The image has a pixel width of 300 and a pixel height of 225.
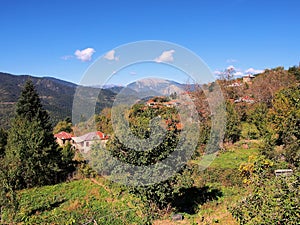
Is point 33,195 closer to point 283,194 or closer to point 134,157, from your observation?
point 134,157

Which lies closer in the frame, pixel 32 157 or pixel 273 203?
pixel 273 203

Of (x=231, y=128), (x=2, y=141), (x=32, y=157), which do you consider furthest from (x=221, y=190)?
(x=2, y=141)

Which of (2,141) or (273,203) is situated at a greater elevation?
(273,203)

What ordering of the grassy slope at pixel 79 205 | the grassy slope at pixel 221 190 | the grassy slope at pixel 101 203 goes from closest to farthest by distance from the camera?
the grassy slope at pixel 221 190 < the grassy slope at pixel 101 203 < the grassy slope at pixel 79 205

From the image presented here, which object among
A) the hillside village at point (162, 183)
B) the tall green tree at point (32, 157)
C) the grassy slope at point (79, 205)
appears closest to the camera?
the hillside village at point (162, 183)

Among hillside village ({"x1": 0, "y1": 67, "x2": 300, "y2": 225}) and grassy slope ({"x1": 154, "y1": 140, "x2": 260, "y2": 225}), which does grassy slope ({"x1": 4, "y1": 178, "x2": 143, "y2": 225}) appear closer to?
hillside village ({"x1": 0, "y1": 67, "x2": 300, "y2": 225})

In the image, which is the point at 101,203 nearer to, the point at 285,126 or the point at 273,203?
the point at 273,203

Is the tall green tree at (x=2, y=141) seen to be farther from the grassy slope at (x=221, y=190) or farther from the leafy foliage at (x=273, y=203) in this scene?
the leafy foliage at (x=273, y=203)

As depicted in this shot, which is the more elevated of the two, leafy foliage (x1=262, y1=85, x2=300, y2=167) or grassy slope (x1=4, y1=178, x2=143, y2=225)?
leafy foliage (x1=262, y1=85, x2=300, y2=167)

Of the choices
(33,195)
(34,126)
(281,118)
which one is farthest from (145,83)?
(281,118)

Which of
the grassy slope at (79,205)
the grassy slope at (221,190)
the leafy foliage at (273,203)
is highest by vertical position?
the leafy foliage at (273,203)

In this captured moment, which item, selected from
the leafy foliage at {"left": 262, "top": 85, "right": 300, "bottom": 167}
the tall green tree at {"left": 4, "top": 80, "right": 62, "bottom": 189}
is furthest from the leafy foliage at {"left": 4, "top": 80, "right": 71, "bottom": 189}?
the leafy foliage at {"left": 262, "top": 85, "right": 300, "bottom": 167}

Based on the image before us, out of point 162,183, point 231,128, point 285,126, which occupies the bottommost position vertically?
point 162,183

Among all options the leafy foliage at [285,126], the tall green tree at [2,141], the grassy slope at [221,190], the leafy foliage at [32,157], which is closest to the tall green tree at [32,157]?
the leafy foliage at [32,157]
